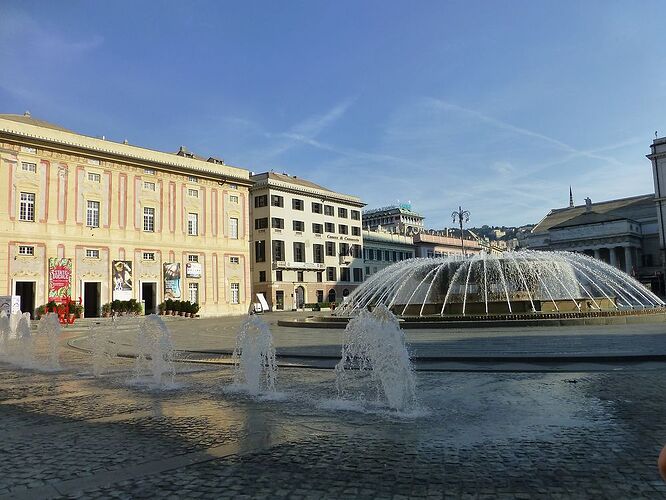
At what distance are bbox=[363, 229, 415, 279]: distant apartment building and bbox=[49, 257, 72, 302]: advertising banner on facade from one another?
143ft

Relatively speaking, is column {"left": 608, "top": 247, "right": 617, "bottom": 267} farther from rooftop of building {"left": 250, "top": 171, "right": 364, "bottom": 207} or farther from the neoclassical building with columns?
rooftop of building {"left": 250, "top": 171, "right": 364, "bottom": 207}

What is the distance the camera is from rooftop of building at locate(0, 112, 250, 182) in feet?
126

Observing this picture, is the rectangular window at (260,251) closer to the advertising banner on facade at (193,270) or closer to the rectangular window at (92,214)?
the advertising banner on facade at (193,270)

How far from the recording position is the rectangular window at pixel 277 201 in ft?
201

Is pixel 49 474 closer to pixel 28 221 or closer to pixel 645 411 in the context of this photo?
pixel 645 411

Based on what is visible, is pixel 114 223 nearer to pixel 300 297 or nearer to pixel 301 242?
pixel 301 242

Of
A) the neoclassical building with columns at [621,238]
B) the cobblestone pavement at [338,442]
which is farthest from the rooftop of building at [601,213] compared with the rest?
the cobblestone pavement at [338,442]

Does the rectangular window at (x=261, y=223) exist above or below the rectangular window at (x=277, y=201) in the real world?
below

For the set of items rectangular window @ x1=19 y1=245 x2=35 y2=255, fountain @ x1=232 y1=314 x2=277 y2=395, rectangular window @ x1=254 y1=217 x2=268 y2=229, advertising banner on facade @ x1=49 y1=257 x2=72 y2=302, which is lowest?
fountain @ x1=232 y1=314 x2=277 y2=395

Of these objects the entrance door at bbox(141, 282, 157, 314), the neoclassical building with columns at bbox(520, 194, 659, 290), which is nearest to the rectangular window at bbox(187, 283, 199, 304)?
the entrance door at bbox(141, 282, 157, 314)

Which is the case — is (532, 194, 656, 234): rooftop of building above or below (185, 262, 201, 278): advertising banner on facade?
above

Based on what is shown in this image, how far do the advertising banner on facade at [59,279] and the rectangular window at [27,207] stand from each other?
3.39 metres

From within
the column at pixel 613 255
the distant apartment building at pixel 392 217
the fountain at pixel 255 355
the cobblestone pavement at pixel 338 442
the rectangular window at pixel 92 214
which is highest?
the distant apartment building at pixel 392 217

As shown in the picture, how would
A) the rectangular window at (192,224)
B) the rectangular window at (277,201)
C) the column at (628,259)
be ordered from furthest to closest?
the column at (628,259)
the rectangular window at (277,201)
the rectangular window at (192,224)
